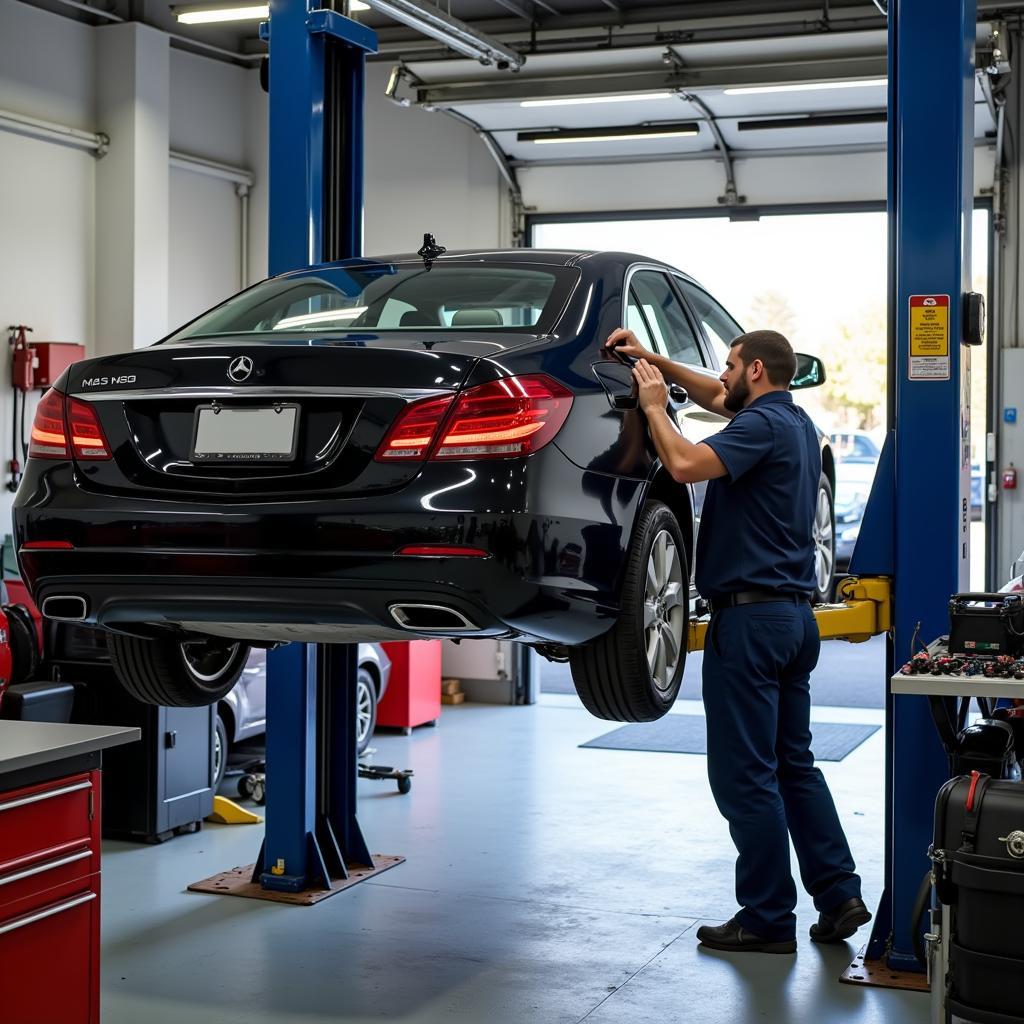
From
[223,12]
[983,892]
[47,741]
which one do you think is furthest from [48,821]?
[223,12]

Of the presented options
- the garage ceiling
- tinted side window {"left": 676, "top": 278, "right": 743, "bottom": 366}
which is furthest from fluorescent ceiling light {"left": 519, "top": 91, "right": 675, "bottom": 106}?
tinted side window {"left": 676, "top": 278, "right": 743, "bottom": 366}

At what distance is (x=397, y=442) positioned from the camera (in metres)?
3.21

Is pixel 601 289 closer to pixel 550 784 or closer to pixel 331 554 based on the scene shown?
pixel 331 554

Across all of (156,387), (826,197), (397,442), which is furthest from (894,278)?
(826,197)

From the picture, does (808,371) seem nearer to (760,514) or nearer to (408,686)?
(760,514)

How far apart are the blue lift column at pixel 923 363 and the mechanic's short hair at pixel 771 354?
36 cm

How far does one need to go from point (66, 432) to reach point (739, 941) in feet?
8.89

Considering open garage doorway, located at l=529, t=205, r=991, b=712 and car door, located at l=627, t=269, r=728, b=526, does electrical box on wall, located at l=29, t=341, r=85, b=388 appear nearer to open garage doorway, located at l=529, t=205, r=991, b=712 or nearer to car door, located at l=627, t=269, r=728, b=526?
open garage doorway, located at l=529, t=205, r=991, b=712

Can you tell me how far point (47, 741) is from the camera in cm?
322

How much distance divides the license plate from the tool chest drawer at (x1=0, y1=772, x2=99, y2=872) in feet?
2.62

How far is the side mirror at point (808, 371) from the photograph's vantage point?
521 cm

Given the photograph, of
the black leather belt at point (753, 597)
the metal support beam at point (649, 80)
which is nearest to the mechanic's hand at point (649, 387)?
the black leather belt at point (753, 597)

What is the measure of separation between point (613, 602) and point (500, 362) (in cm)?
65

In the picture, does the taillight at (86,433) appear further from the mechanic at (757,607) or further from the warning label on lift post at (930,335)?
the warning label on lift post at (930,335)
